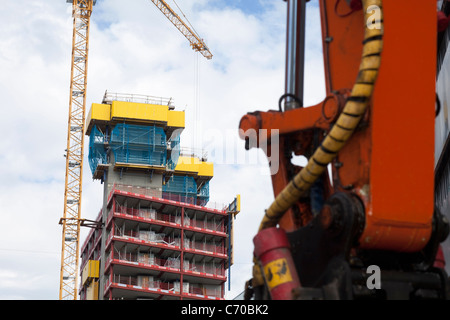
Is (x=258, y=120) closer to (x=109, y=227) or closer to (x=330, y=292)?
(x=330, y=292)

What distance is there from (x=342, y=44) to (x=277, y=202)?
1775mm

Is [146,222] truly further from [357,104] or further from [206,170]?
[357,104]

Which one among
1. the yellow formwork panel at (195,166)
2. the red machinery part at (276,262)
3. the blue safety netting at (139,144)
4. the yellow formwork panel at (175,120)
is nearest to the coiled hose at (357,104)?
the red machinery part at (276,262)

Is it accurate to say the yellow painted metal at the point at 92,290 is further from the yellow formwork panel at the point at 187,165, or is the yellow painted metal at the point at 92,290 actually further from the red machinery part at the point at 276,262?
the red machinery part at the point at 276,262

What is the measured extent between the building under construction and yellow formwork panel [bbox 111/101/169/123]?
0.10 meters

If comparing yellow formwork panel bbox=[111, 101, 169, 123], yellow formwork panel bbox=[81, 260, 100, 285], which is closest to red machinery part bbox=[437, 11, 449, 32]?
yellow formwork panel bbox=[81, 260, 100, 285]

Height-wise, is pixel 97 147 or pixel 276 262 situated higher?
pixel 97 147

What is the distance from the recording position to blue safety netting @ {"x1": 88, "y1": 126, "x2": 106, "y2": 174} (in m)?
75.4

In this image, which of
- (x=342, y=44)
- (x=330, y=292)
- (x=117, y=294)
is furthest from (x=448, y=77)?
(x=117, y=294)

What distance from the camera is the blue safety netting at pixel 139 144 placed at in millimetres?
73812

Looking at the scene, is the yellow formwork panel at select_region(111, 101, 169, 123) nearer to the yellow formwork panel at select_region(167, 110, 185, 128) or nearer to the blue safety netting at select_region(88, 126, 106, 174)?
the yellow formwork panel at select_region(167, 110, 185, 128)

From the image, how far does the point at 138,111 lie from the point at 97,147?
220 inches

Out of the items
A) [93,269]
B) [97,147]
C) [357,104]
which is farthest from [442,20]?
[97,147]

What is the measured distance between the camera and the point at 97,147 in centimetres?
7569
